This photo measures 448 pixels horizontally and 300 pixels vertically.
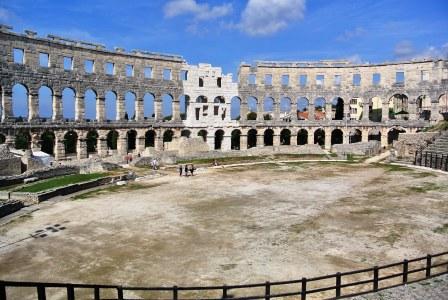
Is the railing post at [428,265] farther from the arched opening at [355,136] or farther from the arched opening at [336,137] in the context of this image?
the arched opening at [336,137]

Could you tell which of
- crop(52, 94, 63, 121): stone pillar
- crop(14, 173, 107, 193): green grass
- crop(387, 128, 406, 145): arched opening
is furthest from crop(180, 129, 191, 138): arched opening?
crop(387, 128, 406, 145): arched opening

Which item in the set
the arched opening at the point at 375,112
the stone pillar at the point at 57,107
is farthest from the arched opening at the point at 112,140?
the arched opening at the point at 375,112

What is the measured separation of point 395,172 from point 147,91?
2919 centimetres

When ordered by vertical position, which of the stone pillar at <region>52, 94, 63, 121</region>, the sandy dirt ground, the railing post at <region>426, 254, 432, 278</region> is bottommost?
the sandy dirt ground

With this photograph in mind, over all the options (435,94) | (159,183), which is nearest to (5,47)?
(159,183)

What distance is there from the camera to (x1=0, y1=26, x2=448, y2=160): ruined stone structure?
41219 millimetres

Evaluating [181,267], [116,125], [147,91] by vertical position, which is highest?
[147,91]

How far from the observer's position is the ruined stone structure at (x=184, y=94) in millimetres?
41219

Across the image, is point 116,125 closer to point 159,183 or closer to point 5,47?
point 5,47

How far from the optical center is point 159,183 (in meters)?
30.9

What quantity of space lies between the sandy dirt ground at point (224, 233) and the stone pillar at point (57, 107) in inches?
737

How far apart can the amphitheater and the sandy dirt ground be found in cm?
8

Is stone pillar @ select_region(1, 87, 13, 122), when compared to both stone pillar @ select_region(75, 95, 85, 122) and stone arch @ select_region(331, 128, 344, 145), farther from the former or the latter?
stone arch @ select_region(331, 128, 344, 145)

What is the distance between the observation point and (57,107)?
4281 cm
